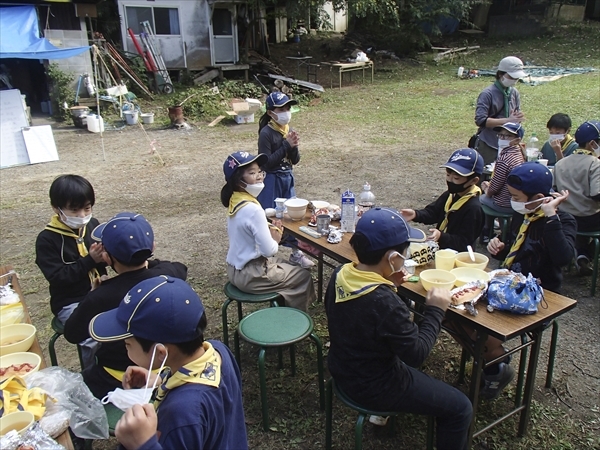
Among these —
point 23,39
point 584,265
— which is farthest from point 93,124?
point 584,265

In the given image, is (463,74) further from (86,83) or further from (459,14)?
(86,83)

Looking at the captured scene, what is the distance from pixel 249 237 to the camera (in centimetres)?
369

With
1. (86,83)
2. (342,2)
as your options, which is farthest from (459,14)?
(86,83)

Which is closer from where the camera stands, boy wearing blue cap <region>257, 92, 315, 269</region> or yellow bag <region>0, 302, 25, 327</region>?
yellow bag <region>0, 302, 25, 327</region>

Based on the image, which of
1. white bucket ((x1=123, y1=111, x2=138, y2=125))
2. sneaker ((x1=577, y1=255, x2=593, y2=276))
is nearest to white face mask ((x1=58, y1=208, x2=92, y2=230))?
sneaker ((x1=577, y1=255, x2=593, y2=276))

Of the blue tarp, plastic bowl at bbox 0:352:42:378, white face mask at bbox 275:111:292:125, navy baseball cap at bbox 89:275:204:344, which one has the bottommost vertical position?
plastic bowl at bbox 0:352:42:378

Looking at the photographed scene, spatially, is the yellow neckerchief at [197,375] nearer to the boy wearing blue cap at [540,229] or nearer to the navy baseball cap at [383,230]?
the navy baseball cap at [383,230]

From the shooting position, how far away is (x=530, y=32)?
23484 millimetres

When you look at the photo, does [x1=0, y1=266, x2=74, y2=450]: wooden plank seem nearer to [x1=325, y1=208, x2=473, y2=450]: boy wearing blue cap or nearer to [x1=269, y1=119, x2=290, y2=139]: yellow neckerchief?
[x1=325, y1=208, x2=473, y2=450]: boy wearing blue cap

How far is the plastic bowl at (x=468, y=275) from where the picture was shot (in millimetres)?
2984

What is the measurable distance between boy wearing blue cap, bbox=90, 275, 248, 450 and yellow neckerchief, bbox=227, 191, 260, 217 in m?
1.82

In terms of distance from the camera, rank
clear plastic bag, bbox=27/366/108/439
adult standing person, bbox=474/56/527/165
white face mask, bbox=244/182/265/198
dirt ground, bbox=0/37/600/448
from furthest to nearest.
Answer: adult standing person, bbox=474/56/527/165, dirt ground, bbox=0/37/600/448, white face mask, bbox=244/182/265/198, clear plastic bag, bbox=27/366/108/439

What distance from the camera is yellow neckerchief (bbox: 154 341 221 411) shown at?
1.73m

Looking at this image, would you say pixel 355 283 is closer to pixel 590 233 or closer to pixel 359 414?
pixel 359 414
